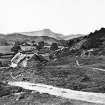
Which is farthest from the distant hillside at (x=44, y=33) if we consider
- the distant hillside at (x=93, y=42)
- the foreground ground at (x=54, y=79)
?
the foreground ground at (x=54, y=79)

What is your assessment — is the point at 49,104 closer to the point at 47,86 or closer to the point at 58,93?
the point at 58,93

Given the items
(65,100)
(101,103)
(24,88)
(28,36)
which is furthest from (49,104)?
(28,36)

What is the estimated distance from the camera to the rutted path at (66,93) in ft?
57.4

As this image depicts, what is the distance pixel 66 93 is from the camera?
18984 millimetres

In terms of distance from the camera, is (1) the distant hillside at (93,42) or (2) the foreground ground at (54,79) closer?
(2) the foreground ground at (54,79)

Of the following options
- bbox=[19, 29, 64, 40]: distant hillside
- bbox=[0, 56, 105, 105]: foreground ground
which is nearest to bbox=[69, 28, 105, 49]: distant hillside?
bbox=[0, 56, 105, 105]: foreground ground

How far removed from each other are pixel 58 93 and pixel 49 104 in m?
2.66

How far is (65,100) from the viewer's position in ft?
55.7

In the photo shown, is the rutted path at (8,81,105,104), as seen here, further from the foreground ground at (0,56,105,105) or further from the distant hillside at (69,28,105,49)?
the distant hillside at (69,28,105,49)

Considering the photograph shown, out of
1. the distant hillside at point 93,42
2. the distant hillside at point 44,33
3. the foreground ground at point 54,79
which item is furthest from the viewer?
the distant hillside at point 44,33

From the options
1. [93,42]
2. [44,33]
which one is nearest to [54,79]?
[93,42]

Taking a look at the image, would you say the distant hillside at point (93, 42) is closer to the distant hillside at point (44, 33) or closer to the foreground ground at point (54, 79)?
the foreground ground at point (54, 79)

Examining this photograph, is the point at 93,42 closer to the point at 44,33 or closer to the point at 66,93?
the point at 66,93

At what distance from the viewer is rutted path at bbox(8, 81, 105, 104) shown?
688 inches
